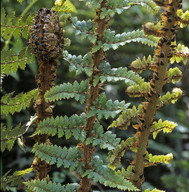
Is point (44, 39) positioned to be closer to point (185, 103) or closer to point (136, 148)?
point (136, 148)

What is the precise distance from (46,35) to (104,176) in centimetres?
34

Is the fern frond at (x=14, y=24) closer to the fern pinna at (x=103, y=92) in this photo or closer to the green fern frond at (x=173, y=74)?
the fern pinna at (x=103, y=92)

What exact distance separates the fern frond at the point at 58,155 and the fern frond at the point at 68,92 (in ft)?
0.35

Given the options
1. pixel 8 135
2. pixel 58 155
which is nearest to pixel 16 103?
pixel 8 135

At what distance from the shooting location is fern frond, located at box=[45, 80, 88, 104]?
749 mm

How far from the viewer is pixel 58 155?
77cm

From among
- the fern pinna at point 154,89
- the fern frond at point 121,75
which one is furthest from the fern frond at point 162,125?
the fern frond at point 121,75

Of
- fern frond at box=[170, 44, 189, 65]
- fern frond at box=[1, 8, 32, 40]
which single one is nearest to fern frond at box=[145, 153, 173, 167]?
fern frond at box=[170, 44, 189, 65]

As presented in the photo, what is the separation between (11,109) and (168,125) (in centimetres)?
38

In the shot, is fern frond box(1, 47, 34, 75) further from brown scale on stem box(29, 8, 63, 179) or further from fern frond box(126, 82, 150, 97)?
fern frond box(126, 82, 150, 97)

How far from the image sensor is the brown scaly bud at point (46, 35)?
789 mm

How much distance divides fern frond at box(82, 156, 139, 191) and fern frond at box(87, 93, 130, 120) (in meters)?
0.10

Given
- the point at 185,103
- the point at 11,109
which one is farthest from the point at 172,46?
the point at 185,103

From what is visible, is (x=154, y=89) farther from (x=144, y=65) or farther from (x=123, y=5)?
(x=123, y=5)
